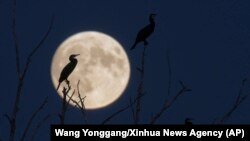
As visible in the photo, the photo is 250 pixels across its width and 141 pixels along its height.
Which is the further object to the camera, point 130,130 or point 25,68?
point 130,130

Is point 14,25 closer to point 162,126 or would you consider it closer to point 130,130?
point 130,130

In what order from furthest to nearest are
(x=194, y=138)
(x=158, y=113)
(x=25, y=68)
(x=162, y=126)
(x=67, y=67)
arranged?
(x=67, y=67)
(x=162, y=126)
(x=194, y=138)
(x=158, y=113)
(x=25, y=68)

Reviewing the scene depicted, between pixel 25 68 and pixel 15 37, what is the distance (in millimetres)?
320

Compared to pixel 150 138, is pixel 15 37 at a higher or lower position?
higher

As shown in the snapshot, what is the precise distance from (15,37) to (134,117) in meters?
1.33

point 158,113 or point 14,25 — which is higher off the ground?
point 14,25

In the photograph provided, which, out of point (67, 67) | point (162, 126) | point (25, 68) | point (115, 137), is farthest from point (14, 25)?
point (67, 67)

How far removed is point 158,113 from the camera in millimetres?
4152

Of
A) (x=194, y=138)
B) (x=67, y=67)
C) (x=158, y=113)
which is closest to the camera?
(x=158, y=113)

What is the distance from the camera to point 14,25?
4.07 metres

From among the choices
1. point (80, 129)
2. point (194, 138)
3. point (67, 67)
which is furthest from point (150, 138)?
point (67, 67)

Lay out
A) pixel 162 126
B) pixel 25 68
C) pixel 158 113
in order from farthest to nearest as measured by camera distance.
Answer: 1. pixel 162 126
2. pixel 158 113
3. pixel 25 68

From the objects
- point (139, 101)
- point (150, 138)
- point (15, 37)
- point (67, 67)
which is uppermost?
point (67, 67)

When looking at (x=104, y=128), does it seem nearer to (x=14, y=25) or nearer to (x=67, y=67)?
(x=14, y=25)
